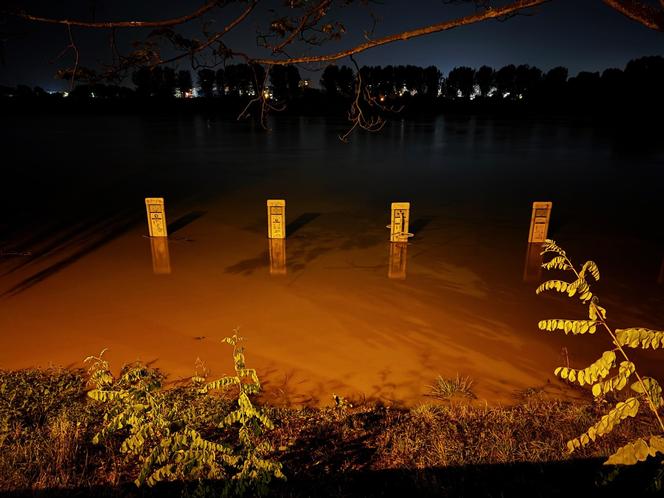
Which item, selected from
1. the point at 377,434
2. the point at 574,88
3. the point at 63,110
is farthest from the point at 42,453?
the point at 574,88

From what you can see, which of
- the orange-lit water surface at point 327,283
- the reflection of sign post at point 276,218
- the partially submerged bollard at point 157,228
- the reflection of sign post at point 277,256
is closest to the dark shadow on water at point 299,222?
the orange-lit water surface at point 327,283

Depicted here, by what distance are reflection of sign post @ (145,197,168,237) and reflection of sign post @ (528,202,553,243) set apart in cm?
921

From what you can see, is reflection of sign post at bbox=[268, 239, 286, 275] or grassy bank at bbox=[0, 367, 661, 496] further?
reflection of sign post at bbox=[268, 239, 286, 275]

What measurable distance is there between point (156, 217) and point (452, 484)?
9.81m

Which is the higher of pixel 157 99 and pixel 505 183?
pixel 157 99

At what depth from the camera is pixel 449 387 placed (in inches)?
215

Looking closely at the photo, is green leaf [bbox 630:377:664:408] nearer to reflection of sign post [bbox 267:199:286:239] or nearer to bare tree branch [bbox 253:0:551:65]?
bare tree branch [bbox 253:0:551:65]

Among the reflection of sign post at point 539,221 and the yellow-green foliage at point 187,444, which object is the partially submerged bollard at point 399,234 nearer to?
the reflection of sign post at point 539,221

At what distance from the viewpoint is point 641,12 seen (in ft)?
10.8

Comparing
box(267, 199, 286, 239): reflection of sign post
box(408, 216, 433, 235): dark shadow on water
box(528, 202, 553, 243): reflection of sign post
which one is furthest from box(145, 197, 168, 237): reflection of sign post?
box(528, 202, 553, 243): reflection of sign post

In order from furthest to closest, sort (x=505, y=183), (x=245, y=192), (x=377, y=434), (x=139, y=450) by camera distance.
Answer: (x=505, y=183) < (x=245, y=192) < (x=377, y=434) < (x=139, y=450)

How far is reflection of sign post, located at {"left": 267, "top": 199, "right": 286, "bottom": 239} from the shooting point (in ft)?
36.1

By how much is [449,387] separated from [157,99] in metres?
90.6

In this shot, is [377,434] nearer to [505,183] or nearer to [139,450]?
[139,450]
